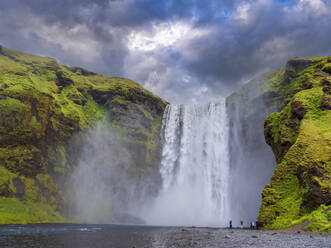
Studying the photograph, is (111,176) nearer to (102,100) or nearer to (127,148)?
(127,148)

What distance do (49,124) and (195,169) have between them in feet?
109

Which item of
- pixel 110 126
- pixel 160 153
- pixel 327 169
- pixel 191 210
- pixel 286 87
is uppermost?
pixel 286 87

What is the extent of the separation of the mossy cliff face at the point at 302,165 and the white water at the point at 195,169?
22.5 metres

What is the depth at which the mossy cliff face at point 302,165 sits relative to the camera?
953 inches

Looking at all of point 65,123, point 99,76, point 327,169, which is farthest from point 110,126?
point 327,169

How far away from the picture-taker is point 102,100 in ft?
253

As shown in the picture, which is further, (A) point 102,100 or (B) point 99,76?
(B) point 99,76

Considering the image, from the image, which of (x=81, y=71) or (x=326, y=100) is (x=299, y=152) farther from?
(x=81, y=71)

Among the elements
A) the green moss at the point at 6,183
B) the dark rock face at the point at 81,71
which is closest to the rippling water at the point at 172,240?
the green moss at the point at 6,183

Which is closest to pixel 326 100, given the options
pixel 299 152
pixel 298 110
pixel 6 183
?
pixel 298 110

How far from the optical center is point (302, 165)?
88.4ft

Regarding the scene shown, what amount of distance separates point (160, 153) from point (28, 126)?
3153cm

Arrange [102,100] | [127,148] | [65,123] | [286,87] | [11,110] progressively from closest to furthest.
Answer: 1. [11,110]
2. [286,87]
3. [65,123]
4. [127,148]
5. [102,100]

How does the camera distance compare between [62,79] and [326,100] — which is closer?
[326,100]
